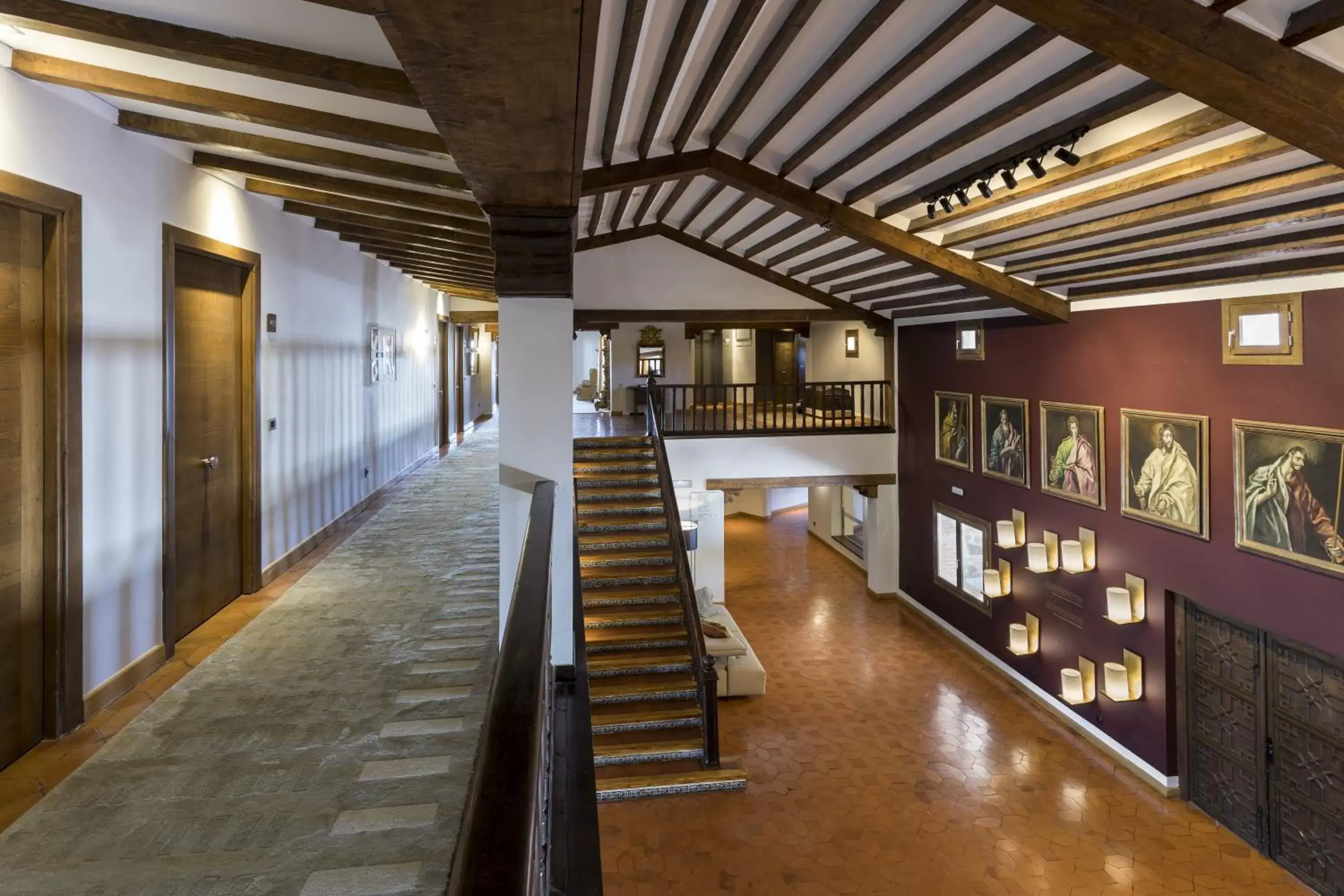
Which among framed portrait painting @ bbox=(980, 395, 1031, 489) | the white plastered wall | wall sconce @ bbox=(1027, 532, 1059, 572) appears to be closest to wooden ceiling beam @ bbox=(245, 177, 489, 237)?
the white plastered wall

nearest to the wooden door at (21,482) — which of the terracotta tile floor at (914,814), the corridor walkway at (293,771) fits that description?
the corridor walkway at (293,771)

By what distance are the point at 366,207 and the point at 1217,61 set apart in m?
4.80

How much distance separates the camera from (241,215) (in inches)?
185

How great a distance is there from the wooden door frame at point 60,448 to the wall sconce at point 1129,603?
707cm

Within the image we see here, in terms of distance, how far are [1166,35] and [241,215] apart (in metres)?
4.96

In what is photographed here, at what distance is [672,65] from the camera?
13.0 ft

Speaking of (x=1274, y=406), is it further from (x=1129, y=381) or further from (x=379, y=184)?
(x=379, y=184)

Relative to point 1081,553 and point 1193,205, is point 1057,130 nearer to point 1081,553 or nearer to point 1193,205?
point 1193,205

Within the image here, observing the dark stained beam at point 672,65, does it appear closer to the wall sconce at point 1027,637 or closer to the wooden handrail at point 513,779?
the wooden handrail at point 513,779

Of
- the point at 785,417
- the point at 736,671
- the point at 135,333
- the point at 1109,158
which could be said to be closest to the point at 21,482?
the point at 135,333

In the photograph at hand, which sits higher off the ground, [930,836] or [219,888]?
[219,888]

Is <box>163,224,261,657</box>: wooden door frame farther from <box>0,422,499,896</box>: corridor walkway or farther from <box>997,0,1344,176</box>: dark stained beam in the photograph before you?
<box>997,0,1344,176</box>: dark stained beam

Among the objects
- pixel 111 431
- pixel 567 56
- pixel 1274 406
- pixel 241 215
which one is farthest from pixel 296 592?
pixel 1274 406

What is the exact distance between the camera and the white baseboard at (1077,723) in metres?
5.96
